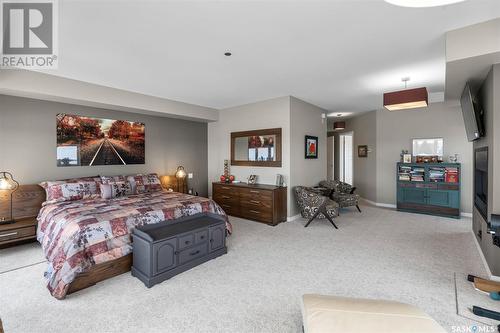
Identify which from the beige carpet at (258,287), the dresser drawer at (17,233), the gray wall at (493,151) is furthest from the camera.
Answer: the dresser drawer at (17,233)

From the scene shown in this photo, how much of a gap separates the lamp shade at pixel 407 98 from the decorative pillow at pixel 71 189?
17.5 ft

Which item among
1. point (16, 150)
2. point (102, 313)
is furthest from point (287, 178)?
point (16, 150)

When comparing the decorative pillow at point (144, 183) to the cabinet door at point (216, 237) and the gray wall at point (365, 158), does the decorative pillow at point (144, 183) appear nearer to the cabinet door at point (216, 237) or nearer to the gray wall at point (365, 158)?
the cabinet door at point (216, 237)

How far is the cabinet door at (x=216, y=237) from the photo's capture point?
323 cm

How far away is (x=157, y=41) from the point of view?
268 cm

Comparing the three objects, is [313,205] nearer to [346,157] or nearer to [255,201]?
[255,201]

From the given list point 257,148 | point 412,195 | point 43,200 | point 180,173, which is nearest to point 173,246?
point 43,200

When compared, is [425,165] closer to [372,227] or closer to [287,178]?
[372,227]

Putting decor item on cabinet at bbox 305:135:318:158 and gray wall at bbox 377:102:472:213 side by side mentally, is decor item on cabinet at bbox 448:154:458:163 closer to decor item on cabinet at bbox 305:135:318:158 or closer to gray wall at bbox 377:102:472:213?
gray wall at bbox 377:102:472:213

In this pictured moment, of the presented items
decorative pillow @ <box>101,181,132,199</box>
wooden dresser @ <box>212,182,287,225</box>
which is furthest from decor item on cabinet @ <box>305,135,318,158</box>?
decorative pillow @ <box>101,181,132,199</box>

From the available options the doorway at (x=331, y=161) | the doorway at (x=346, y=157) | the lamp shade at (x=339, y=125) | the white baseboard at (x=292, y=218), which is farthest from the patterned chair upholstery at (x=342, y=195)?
the doorway at (x=331, y=161)

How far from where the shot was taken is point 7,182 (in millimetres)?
3600

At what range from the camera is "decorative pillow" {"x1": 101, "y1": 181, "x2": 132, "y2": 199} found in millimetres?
4125

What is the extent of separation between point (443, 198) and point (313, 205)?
127 inches
